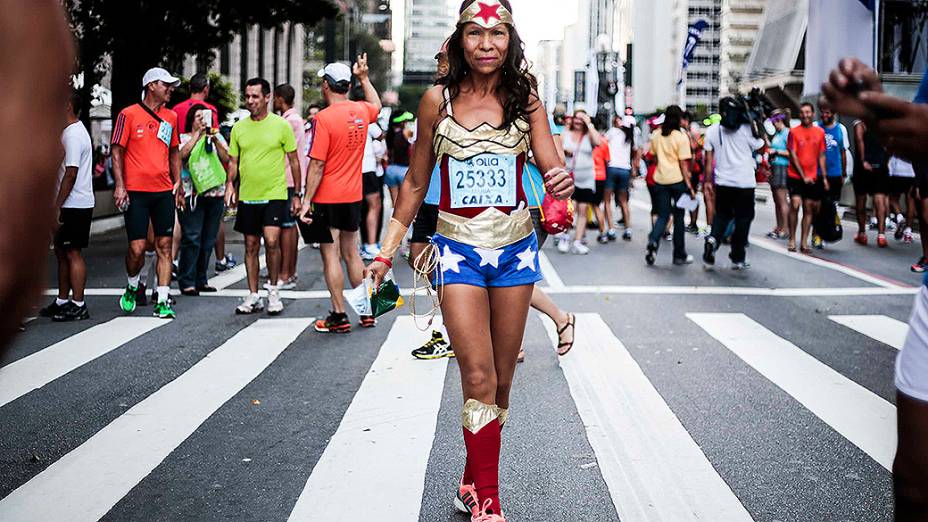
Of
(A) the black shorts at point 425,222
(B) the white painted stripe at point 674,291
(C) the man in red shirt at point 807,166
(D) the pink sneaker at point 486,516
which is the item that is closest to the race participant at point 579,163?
(C) the man in red shirt at point 807,166

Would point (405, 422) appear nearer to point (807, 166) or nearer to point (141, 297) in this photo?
point (141, 297)

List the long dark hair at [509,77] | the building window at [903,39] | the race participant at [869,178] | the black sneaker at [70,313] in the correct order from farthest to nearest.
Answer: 1. the building window at [903,39]
2. the race participant at [869,178]
3. the black sneaker at [70,313]
4. the long dark hair at [509,77]

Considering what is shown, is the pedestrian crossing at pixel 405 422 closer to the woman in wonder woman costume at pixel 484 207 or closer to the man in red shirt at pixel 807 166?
the woman in wonder woman costume at pixel 484 207

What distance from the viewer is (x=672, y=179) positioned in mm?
13648

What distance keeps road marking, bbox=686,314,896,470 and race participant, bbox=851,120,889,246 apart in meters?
7.77

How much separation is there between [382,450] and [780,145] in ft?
42.5

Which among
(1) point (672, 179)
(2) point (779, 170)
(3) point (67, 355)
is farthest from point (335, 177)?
(2) point (779, 170)

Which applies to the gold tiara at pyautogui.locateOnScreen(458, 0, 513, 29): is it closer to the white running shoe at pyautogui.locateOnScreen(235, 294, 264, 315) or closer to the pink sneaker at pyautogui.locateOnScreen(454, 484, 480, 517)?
the pink sneaker at pyautogui.locateOnScreen(454, 484, 480, 517)

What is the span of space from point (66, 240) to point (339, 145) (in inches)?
98.9

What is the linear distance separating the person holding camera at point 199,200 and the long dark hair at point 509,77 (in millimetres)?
6353

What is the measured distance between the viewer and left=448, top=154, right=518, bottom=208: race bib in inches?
166

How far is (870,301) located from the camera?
1068cm

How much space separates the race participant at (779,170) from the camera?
53.5 ft

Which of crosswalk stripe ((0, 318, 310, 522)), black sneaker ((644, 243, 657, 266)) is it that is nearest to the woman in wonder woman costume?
crosswalk stripe ((0, 318, 310, 522))
